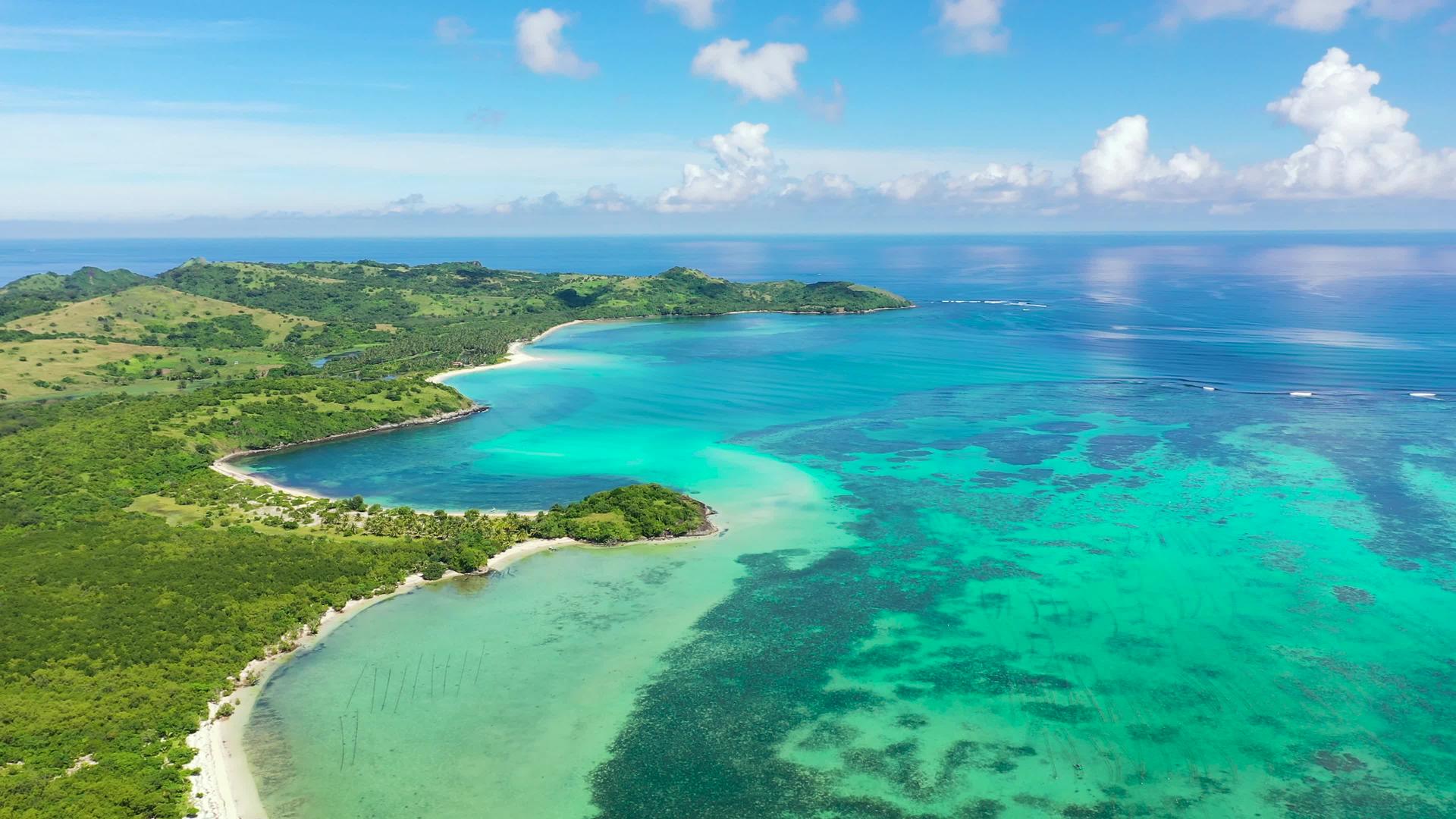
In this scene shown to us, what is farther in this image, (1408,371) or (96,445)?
(1408,371)

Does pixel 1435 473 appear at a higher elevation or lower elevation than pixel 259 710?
higher

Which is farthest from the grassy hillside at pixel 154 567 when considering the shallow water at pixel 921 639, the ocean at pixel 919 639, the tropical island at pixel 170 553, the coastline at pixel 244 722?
the ocean at pixel 919 639

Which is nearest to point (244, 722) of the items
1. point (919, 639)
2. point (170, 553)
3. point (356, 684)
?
point (356, 684)

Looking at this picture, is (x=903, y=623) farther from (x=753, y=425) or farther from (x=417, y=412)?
(x=417, y=412)

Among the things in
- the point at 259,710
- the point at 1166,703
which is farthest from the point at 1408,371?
the point at 259,710

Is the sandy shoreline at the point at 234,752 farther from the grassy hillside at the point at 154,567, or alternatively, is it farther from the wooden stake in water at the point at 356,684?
the wooden stake in water at the point at 356,684

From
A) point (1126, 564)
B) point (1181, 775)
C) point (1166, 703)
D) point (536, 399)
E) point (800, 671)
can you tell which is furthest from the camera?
point (536, 399)

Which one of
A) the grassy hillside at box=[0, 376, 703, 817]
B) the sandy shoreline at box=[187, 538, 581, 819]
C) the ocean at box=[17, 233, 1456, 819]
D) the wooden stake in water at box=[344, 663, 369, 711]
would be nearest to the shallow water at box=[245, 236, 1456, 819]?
→ the ocean at box=[17, 233, 1456, 819]
